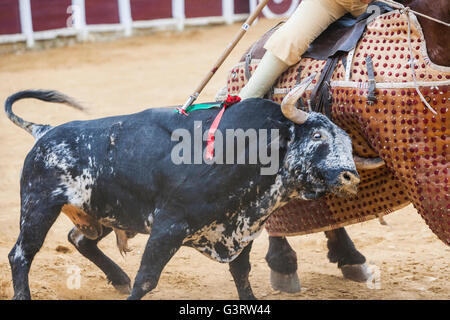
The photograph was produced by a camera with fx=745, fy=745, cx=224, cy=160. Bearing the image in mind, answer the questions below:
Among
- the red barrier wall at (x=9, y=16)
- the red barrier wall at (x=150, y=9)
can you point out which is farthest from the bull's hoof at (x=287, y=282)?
the red barrier wall at (x=150, y=9)

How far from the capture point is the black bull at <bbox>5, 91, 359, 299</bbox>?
3561 millimetres

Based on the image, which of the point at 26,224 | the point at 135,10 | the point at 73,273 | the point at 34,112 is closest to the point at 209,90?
the point at 34,112

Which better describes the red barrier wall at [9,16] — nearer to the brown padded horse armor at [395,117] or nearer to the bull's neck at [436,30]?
the brown padded horse armor at [395,117]

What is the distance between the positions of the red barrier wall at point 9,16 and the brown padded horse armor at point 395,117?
898 centimetres

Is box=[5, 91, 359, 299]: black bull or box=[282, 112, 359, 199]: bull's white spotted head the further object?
box=[5, 91, 359, 299]: black bull

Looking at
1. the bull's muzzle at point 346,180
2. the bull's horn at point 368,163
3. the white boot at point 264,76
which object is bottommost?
the bull's horn at point 368,163

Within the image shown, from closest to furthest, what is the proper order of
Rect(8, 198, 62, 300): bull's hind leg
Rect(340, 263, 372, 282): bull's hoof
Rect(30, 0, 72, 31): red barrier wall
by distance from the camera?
Rect(8, 198, 62, 300): bull's hind leg < Rect(340, 263, 372, 282): bull's hoof < Rect(30, 0, 72, 31): red barrier wall

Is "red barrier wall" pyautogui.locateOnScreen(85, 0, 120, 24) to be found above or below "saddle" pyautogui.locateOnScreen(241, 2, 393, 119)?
below

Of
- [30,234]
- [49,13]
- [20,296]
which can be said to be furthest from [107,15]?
[20,296]

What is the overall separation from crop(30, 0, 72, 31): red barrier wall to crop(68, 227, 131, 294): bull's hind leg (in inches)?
334

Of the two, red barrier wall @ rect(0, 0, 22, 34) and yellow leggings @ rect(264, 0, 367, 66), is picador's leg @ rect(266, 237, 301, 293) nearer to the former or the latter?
yellow leggings @ rect(264, 0, 367, 66)
